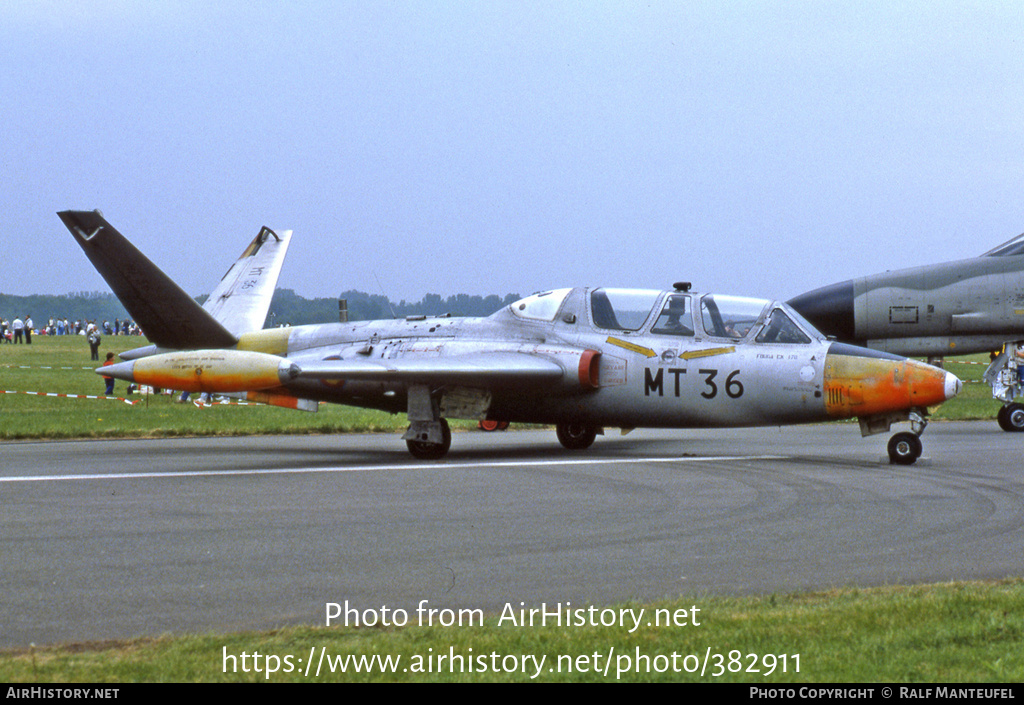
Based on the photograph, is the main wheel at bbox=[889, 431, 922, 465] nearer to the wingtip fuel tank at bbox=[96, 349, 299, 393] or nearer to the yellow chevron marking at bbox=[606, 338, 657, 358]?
the yellow chevron marking at bbox=[606, 338, 657, 358]

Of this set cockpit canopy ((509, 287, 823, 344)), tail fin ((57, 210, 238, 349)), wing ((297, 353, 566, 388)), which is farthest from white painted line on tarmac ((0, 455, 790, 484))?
tail fin ((57, 210, 238, 349))

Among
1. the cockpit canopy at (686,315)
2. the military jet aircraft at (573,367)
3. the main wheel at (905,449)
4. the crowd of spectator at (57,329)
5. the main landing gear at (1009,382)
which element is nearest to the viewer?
the main wheel at (905,449)

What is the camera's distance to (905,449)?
13.7m

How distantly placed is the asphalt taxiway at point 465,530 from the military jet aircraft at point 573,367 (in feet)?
2.20

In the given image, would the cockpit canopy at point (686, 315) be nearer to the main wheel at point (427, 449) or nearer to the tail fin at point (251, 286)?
the main wheel at point (427, 449)

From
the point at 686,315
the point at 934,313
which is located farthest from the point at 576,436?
the point at 934,313

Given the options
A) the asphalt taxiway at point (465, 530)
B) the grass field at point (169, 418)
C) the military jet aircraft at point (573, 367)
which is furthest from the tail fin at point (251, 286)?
the asphalt taxiway at point (465, 530)

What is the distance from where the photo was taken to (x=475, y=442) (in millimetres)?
18766

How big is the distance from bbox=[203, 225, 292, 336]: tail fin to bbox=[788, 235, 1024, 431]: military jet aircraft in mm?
9855

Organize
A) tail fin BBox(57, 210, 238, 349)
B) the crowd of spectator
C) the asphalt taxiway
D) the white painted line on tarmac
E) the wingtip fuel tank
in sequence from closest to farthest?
the asphalt taxiway
the white painted line on tarmac
the wingtip fuel tank
tail fin BBox(57, 210, 238, 349)
the crowd of spectator

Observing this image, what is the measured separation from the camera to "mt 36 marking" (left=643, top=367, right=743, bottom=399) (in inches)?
567

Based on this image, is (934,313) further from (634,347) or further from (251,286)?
(251,286)

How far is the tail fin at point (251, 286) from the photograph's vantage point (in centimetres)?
2036

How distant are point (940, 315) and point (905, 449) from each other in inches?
228
